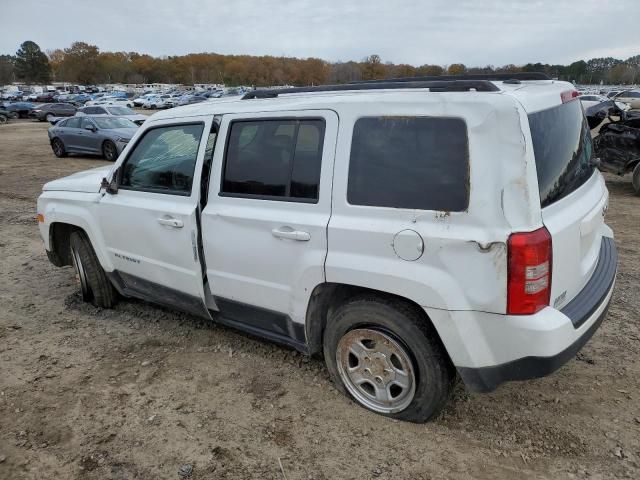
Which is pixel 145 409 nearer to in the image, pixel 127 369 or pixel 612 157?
pixel 127 369

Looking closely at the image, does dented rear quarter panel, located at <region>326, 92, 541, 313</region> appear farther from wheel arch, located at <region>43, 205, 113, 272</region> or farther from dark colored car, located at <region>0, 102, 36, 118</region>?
dark colored car, located at <region>0, 102, 36, 118</region>

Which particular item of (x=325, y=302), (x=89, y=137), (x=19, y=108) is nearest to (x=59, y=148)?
(x=89, y=137)

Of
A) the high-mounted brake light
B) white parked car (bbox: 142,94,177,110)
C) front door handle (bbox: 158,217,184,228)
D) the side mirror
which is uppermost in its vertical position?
the high-mounted brake light

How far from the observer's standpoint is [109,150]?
15.3 metres

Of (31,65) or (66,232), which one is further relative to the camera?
(31,65)

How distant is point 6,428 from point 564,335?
3258 millimetres

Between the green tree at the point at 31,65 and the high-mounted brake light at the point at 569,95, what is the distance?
5972 inches

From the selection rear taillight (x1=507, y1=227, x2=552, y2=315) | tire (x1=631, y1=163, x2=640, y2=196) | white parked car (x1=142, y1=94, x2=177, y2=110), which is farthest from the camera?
white parked car (x1=142, y1=94, x2=177, y2=110)

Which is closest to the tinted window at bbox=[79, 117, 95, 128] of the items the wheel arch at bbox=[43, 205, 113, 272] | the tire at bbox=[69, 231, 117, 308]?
the wheel arch at bbox=[43, 205, 113, 272]

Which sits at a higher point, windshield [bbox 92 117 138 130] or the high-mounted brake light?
the high-mounted brake light

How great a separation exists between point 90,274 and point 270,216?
8.05ft

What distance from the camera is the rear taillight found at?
2.24 m

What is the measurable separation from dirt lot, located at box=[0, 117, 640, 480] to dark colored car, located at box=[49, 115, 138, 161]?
11868mm

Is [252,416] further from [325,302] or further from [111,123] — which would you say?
[111,123]
